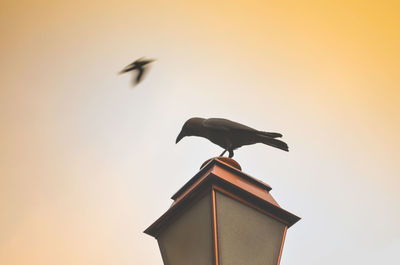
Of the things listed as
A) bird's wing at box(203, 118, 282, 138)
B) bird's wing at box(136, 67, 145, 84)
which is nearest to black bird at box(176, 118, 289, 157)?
bird's wing at box(203, 118, 282, 138)

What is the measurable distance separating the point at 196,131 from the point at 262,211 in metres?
0.86

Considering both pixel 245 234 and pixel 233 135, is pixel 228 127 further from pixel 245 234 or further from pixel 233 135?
pixel 245 234

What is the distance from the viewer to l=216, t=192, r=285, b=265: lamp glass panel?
3.58ft

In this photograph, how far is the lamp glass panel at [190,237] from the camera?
1.09m

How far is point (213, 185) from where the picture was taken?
46.1 inches

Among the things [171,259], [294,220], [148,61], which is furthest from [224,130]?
[148,61]

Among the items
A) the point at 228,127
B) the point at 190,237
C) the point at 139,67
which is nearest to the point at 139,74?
the point at 139,67

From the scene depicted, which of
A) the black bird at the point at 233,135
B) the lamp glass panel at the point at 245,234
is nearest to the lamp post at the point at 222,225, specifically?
the lamp glass panel at the point at 245,234

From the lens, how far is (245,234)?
115cm

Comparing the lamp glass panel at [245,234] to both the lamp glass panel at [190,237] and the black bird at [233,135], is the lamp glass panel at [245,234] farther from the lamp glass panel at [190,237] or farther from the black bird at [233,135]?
the black bird at [233,135]

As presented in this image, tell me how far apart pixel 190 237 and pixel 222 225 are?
12 centimetres

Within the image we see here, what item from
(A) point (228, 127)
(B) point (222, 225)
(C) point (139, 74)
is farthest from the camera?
(C) point (139, 74)

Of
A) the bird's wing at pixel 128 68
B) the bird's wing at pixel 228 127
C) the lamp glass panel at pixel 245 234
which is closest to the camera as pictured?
the lamp glass panel at pixel 245 234

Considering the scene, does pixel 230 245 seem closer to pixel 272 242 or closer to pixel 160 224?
pixel 272 242
